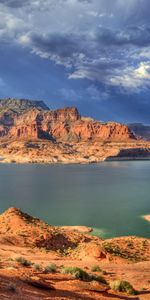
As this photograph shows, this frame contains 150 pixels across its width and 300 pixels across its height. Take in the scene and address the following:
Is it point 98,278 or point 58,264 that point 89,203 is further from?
point 98,278

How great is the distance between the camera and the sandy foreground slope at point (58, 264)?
2066cm

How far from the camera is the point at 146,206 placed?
9475 cm

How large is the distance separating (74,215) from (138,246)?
33155 millimetres

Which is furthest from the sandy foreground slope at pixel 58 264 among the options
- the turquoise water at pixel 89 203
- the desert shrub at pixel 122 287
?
the turquoise water at pixel 89 203

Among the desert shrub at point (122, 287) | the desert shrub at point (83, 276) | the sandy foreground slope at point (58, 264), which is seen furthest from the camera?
the desert shrub at point (83, 276)

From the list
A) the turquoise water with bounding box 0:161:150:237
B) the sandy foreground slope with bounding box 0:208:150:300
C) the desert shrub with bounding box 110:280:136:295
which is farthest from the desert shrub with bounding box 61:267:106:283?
the turquoise water with bounding box 0:161:150:237

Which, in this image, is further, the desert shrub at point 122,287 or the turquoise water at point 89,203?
the turquoise water at point 89,203

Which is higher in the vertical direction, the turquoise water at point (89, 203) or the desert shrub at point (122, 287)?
the turquoise water at point (89, 203)

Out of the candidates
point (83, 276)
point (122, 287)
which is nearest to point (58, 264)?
point (83, 276)

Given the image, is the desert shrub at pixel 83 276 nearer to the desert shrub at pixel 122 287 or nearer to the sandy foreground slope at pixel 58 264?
the sandy foreground slope at pixel 58 264

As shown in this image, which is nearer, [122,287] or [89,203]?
[122,287]

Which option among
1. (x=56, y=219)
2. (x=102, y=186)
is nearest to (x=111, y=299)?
(x=56, y=219)

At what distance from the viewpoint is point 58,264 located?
3145 centimetres

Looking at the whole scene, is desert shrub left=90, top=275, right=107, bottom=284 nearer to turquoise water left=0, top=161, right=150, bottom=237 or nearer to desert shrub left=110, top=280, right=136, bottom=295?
desert shrub left=110, top=280, right=136, bottom=295
